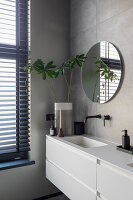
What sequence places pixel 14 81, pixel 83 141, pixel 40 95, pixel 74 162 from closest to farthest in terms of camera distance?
pixel 74 162, pixel 83 141, pixel 14 81, pixel 40 95

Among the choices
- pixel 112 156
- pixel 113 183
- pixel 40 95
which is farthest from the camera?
pixel 40 95

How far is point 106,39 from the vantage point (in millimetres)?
1876

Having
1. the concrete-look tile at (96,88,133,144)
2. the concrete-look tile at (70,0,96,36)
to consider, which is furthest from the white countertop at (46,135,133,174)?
the concrete-look tile at (70,0,96,36)

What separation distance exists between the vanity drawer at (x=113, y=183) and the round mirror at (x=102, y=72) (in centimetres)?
74

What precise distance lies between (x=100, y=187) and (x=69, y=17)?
2.04 meters

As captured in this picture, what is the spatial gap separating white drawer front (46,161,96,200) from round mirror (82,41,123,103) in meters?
0.80

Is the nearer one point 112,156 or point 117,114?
point 112,156

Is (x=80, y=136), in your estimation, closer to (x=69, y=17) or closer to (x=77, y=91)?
(x=77, y=91)

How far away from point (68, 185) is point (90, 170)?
39cm

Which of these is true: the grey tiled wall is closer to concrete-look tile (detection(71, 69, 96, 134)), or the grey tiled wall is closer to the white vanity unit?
concrete-look tile (detection(71, 69, 96, 134))

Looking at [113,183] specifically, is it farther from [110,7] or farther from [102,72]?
[110,7]

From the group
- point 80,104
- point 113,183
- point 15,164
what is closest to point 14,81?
point 80,104

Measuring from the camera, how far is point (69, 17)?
2.46 meters

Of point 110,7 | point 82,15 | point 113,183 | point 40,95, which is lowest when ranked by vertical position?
point 113,183
